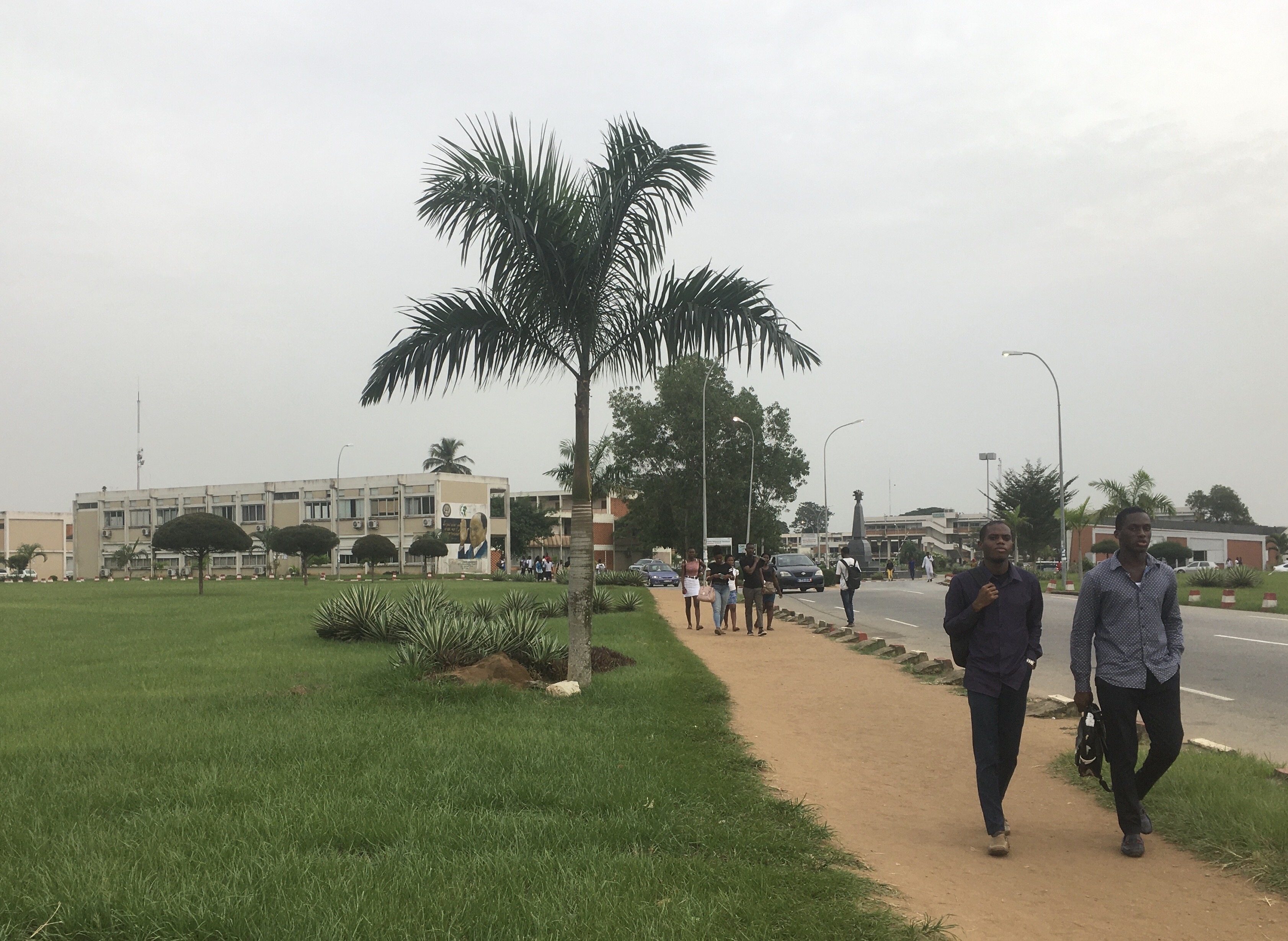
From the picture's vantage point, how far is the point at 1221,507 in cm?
14188

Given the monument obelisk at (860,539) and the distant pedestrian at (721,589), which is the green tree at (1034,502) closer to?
the monument obelisk at (860,539)

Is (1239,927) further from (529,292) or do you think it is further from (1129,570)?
(529,292)

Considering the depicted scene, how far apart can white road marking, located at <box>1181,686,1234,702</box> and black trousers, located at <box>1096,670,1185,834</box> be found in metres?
7.05

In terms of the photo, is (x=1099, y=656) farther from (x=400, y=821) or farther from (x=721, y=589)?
(x=721, y=589)

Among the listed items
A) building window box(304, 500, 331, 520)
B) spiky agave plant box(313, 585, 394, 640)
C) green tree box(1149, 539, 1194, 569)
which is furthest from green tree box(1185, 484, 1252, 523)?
spiky agave plant box(313, 585, 394, 640)

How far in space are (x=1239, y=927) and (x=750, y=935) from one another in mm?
2164

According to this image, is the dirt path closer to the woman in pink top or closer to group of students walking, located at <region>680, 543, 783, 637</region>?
group of students walking, located at <region>680, 543, 783, 637</region>

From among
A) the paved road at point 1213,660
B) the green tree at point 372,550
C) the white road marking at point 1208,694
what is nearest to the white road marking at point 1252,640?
the paved road at point 1213,660

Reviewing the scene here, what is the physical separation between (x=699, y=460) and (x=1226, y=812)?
214ft

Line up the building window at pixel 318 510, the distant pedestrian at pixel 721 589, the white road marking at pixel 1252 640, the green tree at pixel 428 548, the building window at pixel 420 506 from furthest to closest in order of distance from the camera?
the building window at pixel 318 510 < the building window at pixel 420 506 < the green tree at pixel 428 548 < the distant pedestrian at pixel 721 589 < the white road marking at pixel 1252 640

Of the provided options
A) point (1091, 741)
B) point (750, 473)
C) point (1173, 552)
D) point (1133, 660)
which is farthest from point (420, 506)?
point (1133, 660)

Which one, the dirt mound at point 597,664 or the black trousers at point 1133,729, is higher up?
the black trousers at point 1133,729

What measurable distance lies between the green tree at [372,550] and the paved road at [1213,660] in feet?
98.9

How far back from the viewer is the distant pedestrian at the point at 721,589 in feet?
73.4
